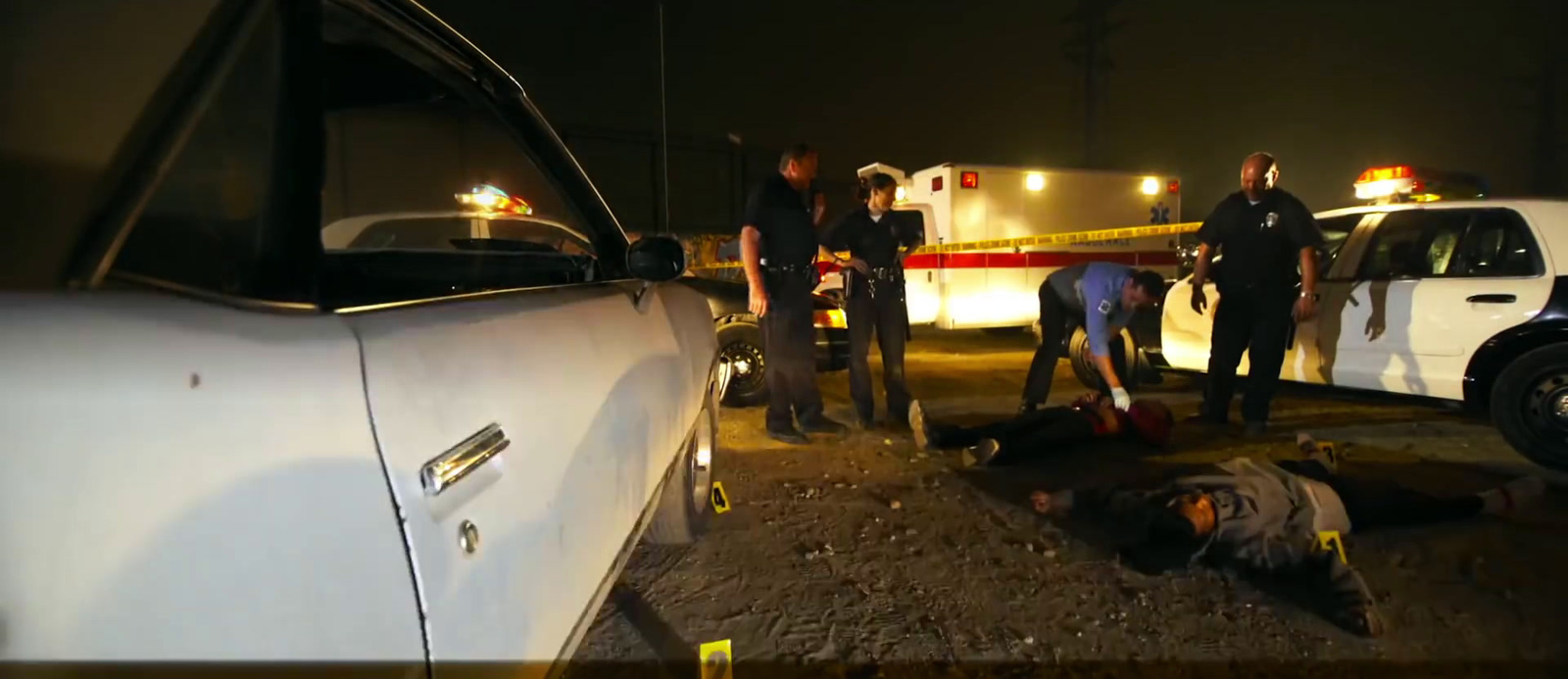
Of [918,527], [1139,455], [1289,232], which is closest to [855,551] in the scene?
[918,527]

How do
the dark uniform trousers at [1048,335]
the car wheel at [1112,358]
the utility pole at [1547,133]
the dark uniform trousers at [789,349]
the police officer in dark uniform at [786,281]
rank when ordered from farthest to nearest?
1. the utility pole at [1547,133]
2. the car wheel at [1112,358]
3. the dark uniform trousers at [1048,335]
4. the dark uniform trousers at [789,349]
5. the police officer in dark uniform at [786,281]

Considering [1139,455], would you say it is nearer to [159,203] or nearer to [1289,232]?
[1289,232]

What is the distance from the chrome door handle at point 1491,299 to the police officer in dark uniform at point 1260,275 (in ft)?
2.42

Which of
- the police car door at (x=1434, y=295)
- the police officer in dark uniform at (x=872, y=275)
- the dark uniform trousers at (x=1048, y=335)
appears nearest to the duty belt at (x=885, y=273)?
the police officer in dark uniform at (x=872, y=275)

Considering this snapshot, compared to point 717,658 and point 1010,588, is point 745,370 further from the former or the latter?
point 717,658

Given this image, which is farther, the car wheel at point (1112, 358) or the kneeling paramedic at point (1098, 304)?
the car wheel at point (1112, 358)

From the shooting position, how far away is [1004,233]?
1115cm

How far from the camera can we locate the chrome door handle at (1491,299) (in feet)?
14.4

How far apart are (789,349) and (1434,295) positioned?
12.1 feet

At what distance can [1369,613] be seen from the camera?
2.49m

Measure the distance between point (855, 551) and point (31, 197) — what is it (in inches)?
107

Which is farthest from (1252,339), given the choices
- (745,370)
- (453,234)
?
(453,234)

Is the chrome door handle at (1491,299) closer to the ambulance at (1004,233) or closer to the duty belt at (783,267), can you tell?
the duty belt at (783,267)

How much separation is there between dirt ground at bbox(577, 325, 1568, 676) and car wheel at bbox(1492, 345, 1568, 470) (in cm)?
15
